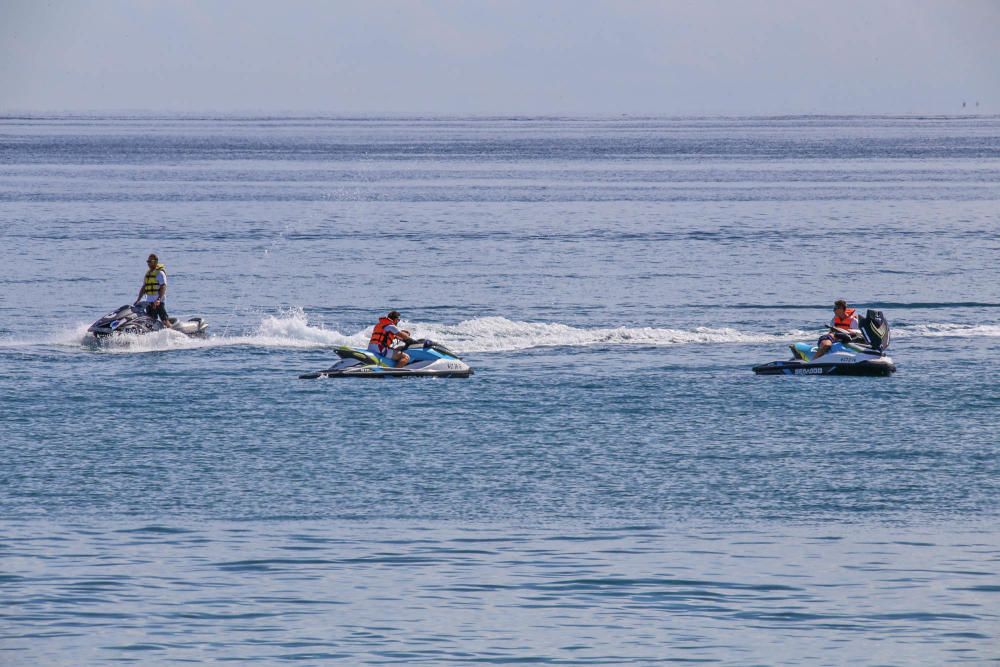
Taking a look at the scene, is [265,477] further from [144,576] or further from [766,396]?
[766,396]

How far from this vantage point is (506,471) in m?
27.6

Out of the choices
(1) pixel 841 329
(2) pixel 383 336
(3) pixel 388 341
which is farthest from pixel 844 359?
(2) pixel 383 336

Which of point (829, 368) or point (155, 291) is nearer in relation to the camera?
point (829, 368)

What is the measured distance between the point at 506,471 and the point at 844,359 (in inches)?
515

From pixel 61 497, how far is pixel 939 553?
13.7m

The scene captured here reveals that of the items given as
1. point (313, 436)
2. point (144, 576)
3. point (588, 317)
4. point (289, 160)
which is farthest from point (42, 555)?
point (289, 160)

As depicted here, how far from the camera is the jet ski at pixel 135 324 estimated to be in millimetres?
41438

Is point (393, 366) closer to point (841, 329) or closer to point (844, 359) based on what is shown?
point (844, 359)

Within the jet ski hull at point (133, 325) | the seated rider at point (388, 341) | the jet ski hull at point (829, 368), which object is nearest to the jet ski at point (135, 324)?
the jet ski hull at point (133, 325)

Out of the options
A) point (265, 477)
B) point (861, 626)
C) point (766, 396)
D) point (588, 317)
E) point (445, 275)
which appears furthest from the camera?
point (445, 275)

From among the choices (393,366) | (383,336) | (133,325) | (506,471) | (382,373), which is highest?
(383,336)

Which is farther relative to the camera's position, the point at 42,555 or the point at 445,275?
the point at 445,275

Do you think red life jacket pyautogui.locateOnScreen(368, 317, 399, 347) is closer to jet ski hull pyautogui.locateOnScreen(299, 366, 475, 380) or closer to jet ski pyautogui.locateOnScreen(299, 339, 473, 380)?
jet ski pyautogui.locateOnScreen(299, 339, 473, 380)

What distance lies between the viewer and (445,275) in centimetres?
6241
